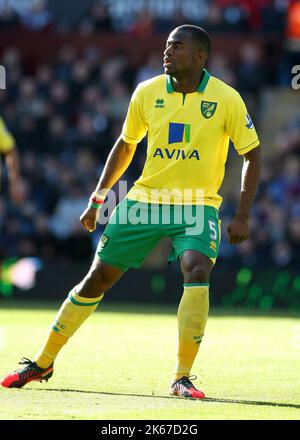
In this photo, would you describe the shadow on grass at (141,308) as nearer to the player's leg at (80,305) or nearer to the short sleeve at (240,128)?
the player's leg at (80,305)

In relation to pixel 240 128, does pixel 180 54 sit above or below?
above

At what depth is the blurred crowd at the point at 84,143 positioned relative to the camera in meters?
18.0

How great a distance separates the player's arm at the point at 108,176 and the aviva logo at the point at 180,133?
46cm

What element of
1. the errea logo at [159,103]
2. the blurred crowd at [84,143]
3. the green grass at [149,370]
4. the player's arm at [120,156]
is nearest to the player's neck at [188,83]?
the errea logo at [159,103]

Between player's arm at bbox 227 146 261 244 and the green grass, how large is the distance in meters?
1.08

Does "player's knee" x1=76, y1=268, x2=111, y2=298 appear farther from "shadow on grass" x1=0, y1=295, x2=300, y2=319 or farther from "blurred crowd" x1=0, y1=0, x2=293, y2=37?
"blurred crowd" x1=0, y1=0, x2=293, y2=37

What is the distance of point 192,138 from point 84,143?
12.1m

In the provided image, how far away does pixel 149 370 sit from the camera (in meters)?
9.28

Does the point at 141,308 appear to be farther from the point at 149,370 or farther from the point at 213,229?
the point at 213,229

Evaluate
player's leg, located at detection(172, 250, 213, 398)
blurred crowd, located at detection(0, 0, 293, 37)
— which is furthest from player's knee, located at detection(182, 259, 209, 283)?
blurred crowd, located at detection(0, 0, 293, 37)

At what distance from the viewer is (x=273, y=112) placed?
70.4 ft

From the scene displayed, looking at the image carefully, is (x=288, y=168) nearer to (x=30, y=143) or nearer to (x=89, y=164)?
(x=89, y=164)

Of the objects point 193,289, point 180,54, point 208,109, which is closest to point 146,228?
point 193,289

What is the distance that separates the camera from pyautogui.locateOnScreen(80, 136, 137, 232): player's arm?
27.6ft
